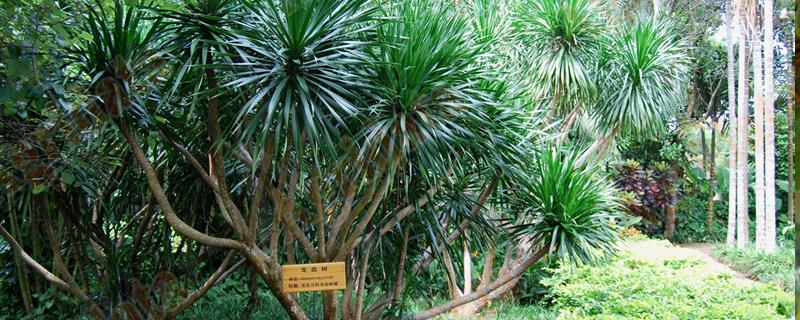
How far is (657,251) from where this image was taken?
686 cm

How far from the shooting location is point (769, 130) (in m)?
6.51

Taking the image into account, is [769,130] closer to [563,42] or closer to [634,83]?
[634,83]

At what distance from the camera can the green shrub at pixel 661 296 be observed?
11.9 ft

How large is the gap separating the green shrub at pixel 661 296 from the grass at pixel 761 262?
24.4 inches

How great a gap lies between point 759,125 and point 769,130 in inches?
27.1

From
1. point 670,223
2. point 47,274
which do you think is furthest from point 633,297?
point 670,223

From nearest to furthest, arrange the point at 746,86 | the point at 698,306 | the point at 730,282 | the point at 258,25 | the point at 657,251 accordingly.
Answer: the point at 258,25, the point at 698,306, the point at 730,282, the point at 657,251, the point at 746,86

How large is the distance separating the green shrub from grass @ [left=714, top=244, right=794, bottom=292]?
2.03 feet

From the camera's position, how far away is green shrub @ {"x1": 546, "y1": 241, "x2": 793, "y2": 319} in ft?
11.9

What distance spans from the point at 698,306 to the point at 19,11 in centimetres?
389

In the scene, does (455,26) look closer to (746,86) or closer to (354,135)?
(354,135)

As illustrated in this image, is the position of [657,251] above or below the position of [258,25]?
below

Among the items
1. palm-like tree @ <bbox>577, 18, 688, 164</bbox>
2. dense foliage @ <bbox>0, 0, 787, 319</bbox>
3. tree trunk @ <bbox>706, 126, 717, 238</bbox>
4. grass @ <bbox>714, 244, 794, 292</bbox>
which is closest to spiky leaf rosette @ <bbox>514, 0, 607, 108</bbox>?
dense foliage @ <bbox>0, 0, 787, 319</bbox>

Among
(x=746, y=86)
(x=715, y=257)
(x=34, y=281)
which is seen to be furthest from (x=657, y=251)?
(x=34, y=281)
